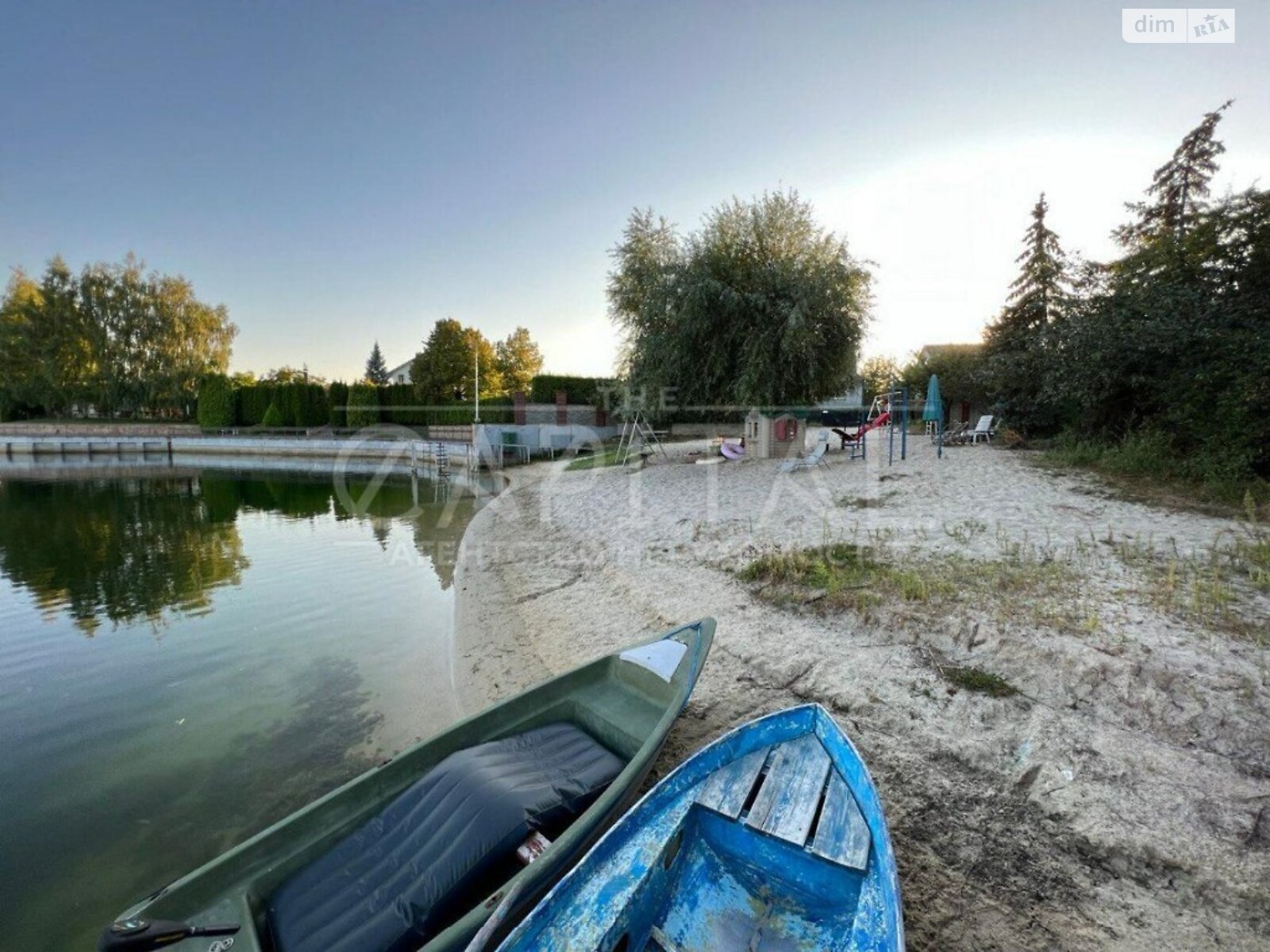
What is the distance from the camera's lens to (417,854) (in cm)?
262

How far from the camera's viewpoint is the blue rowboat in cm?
208

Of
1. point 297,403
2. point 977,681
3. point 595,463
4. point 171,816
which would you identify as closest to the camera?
point 171,816

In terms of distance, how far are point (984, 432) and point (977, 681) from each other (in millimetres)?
17458

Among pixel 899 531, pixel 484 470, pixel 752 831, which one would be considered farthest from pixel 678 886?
pixel 484 470

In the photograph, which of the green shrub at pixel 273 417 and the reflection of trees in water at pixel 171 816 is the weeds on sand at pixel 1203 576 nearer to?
the reflection of trees in water at pixel 171 816

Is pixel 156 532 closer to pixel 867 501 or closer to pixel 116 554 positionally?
pixel 116 554

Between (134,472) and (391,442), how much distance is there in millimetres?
13326

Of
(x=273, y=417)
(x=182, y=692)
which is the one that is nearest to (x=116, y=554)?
(x=182, y=692)

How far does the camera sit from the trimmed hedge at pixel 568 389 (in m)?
31.1

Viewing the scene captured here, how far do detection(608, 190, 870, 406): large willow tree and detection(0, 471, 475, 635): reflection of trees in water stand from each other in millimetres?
8059

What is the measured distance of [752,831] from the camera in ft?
8.59

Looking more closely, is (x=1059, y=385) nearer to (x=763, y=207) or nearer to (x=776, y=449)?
(x=776, y=449)

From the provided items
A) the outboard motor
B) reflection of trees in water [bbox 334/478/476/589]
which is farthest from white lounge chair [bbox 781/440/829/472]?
the outboard motor

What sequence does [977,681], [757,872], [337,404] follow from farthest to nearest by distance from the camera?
[337,404], [977,681], [757,872]
